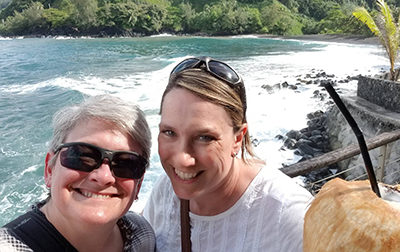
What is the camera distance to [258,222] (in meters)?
1.32

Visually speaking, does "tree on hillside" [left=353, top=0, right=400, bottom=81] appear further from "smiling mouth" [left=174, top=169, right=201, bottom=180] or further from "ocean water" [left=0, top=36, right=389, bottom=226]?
"smiling mouth" [left=174, top=169, right=201, bottom=180]

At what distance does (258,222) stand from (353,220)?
75 cm

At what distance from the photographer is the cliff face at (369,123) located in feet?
20.4

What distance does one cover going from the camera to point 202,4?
3462 inches

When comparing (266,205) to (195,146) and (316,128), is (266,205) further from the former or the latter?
(316,128)

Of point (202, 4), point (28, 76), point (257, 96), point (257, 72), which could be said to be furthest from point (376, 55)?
point (202, 4)

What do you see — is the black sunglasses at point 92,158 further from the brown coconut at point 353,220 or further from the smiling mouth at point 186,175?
the brown coconut at point 353,220

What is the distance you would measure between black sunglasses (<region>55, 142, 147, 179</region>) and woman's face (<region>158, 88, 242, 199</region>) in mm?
167

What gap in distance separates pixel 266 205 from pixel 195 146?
0.43 metres

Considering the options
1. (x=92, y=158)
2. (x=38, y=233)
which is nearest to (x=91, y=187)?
(x=92, y=158)

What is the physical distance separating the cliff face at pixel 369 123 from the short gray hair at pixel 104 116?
5.88m

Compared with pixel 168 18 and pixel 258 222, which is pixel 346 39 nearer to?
pixel 258 222

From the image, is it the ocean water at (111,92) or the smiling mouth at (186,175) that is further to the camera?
the ocean water at (111,92)

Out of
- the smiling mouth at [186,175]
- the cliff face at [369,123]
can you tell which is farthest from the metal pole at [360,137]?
the cliff face at [369,123]
